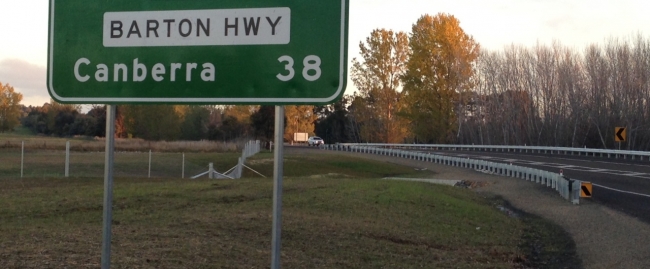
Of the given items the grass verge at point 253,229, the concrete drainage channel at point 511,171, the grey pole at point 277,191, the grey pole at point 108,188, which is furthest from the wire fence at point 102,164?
the grey pole at point 277,191

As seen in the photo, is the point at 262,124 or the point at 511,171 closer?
the point at 511,171

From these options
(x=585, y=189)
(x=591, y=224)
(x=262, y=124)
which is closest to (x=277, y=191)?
(x=591, y=224)

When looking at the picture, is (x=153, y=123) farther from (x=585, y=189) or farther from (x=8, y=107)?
(x=585, y=189)

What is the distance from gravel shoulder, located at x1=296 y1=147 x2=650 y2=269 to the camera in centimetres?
1248

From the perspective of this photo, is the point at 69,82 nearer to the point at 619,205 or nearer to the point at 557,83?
the point at 619,205

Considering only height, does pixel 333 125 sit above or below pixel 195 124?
above

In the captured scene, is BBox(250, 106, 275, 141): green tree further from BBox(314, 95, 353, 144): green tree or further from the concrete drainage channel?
BBox(314, 95, 353, 144): green tree

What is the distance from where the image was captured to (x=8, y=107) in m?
76.6

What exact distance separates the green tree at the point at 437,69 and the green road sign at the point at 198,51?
64.6 m

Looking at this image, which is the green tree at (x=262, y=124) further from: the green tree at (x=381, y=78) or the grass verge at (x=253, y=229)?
the grass verge at (x=253, y=229)

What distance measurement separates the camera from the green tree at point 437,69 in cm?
6800

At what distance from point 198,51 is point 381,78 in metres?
66.1

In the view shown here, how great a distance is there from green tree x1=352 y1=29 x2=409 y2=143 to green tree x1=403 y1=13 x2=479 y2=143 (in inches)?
62.0

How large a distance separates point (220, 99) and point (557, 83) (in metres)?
69.8
